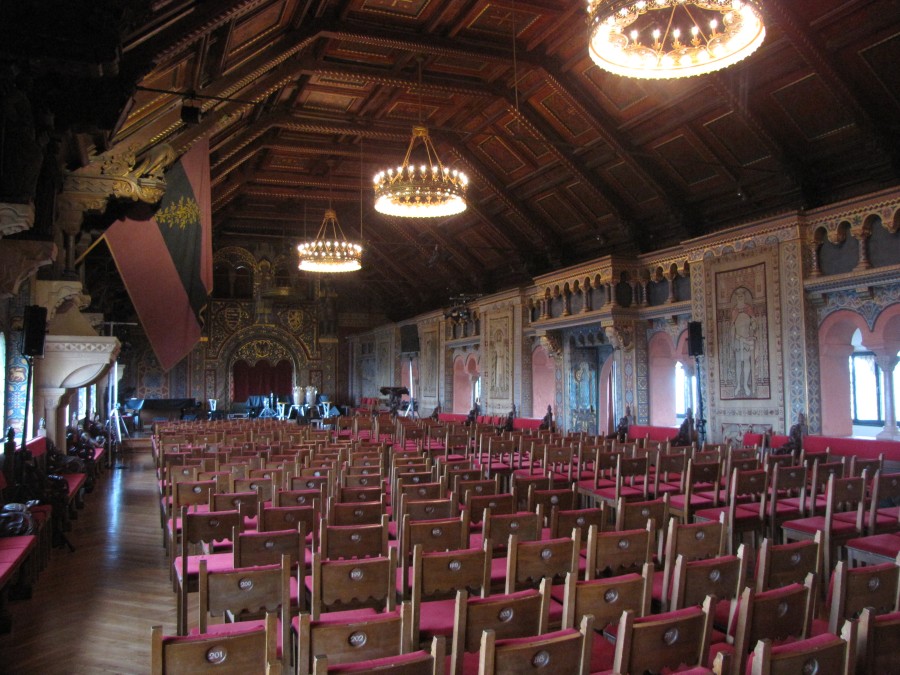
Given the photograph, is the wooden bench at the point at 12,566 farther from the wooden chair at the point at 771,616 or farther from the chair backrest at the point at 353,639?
the wooden chair at the point at 771,616

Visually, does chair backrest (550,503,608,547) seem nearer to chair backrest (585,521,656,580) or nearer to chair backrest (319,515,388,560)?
chair backrest (585,521,656,580)

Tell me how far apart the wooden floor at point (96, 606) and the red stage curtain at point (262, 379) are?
74.4 feet

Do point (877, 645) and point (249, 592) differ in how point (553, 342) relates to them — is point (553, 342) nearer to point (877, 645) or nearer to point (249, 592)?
point (249, 592)

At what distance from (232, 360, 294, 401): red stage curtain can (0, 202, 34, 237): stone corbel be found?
88.9ft

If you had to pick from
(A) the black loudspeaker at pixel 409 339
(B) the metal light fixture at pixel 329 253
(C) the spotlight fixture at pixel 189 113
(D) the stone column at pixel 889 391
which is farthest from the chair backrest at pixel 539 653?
(A) the black loudspeaker at pixel 409 339

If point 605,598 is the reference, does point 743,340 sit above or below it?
above

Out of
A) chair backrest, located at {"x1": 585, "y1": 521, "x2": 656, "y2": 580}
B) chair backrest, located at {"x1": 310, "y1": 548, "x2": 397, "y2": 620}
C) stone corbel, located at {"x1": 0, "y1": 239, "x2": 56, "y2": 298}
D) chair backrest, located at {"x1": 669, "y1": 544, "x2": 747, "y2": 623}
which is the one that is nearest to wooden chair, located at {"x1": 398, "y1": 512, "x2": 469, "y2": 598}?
chair backrest, located at {"x1": 310, "y1": 548, "x2": 397, "y2": 620}

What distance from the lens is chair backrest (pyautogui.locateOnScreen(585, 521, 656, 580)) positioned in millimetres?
3822

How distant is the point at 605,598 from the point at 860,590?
117 centimetres

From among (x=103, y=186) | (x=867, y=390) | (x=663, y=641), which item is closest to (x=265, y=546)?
(x=663, y=641)

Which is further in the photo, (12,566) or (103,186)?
(103,186)

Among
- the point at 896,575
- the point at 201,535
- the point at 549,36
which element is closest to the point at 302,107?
the point at 549,36

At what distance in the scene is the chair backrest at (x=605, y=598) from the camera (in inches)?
116

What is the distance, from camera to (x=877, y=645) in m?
2.40
